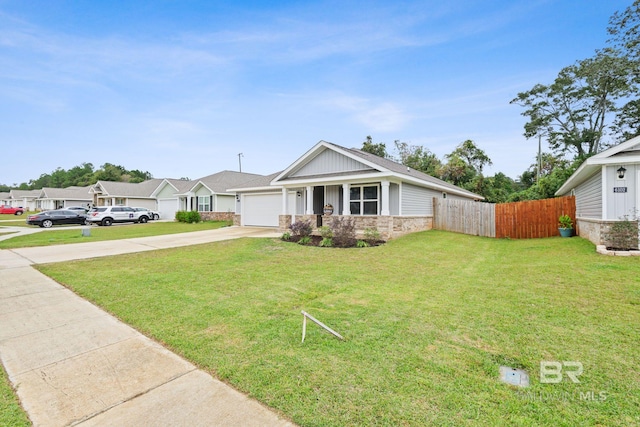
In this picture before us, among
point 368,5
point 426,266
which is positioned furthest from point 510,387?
point 368,5

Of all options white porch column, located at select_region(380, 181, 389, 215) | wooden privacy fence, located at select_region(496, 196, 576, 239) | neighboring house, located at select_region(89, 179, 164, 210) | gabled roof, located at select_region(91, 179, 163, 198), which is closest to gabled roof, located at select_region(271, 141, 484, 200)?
white porch column, located at select_region(380, 181, 389, 215)

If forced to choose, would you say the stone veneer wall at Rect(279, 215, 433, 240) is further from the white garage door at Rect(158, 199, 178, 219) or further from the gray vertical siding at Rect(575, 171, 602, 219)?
the white garage door at Rect(158, 199, 178, 219)

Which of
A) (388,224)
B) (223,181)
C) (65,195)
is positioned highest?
(65,195)

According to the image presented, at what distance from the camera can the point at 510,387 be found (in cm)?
253

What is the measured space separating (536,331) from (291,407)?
3233 mm

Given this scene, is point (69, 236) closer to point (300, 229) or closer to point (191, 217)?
point (191, 217)

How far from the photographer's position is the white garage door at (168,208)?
Answer: 3015cm

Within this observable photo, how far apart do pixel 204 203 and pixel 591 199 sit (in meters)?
25.6

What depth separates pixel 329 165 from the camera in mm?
14922

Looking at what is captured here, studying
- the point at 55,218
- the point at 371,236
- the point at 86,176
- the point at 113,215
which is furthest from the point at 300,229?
the point at 86,176

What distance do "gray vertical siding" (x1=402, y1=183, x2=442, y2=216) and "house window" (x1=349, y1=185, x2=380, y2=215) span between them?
1.35 meters

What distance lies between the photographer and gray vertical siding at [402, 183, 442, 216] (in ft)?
45.6

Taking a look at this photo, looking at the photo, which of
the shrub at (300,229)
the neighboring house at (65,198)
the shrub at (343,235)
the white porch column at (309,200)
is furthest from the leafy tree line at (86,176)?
the shrub at (343,235)

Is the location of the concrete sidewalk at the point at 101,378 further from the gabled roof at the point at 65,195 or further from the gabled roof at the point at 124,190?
the gabled roof at the point at 65,195
